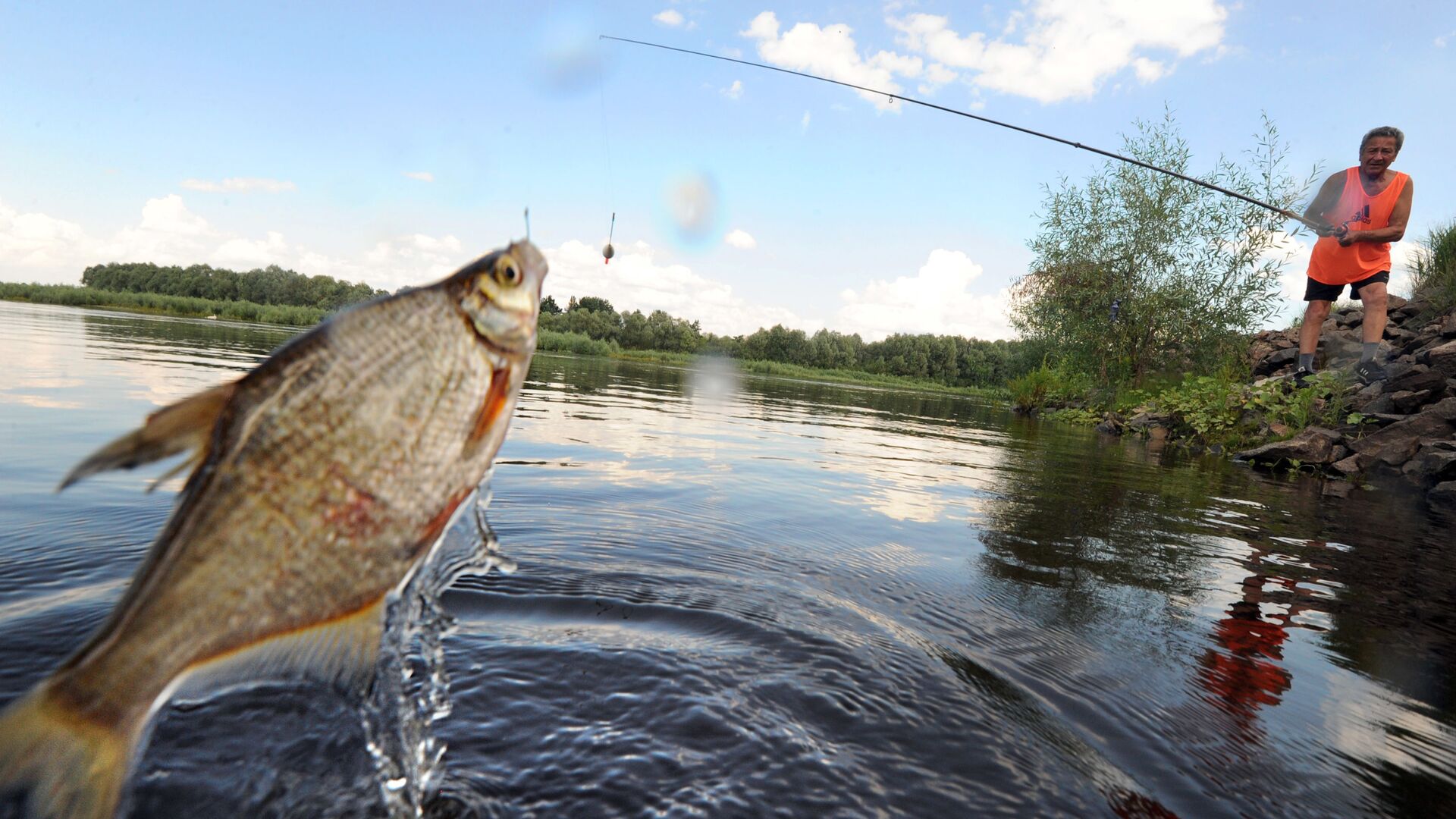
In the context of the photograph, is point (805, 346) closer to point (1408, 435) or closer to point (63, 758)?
point (1408, 435)

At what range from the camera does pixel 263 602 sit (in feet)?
4.56

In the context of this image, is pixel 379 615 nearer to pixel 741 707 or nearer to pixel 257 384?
pixel 257 384

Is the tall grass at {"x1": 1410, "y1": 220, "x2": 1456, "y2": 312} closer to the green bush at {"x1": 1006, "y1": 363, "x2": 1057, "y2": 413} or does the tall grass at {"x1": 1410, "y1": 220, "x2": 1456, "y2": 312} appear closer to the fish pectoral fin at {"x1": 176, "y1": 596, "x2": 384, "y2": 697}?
the green bush at {"x1": 1006, "y1": 363, "x2": 1057, "y2": 413}

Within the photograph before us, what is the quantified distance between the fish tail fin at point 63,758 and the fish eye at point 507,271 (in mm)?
1061

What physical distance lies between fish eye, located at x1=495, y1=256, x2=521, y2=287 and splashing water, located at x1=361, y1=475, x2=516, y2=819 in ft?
1.65

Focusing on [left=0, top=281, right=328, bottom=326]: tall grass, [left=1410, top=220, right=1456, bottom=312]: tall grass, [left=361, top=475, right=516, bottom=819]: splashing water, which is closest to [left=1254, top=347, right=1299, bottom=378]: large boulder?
[left=1410, top=220, right=1456, bottom=312]: tall grass

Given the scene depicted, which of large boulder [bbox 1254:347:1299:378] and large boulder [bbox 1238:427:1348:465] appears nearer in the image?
large boulder [bbox 1238:427:1348:465]

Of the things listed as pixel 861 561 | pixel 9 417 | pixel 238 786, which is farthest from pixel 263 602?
pixel 9 417

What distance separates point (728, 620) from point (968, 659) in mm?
1120

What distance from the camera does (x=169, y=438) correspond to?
4.48ft

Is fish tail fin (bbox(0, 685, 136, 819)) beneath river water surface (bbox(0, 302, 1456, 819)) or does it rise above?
above

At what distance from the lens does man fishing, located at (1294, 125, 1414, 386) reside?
9945 millimetres

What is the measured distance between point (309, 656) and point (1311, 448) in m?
14.3

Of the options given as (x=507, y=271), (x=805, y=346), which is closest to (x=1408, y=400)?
(x=507, y=271)
